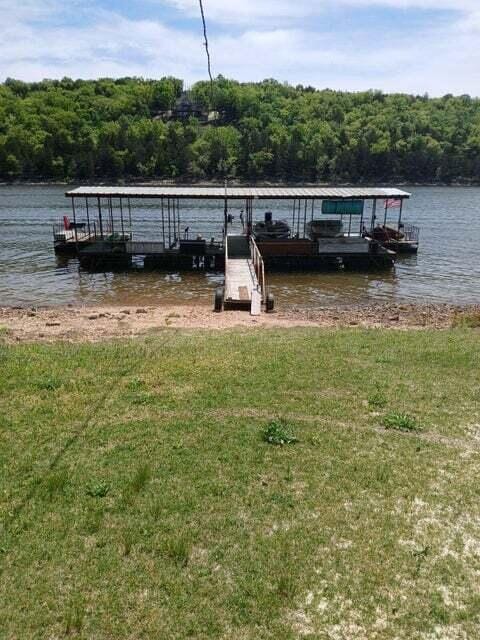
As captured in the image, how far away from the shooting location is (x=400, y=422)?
8.48 m

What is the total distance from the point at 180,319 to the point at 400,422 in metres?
10.8

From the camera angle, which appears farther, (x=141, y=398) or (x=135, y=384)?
(x=135, y=384)

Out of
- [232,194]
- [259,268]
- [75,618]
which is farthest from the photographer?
[232,194]

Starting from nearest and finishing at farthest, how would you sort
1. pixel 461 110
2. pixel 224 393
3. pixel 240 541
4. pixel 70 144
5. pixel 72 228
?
pixel 240 541
pixel 224 393
pixel 72 228
pixel 70 144
pixel 461 110

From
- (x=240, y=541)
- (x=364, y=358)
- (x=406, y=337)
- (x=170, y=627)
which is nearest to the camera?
(x=170, y=627)

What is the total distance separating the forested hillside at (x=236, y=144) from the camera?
116188 millimetres

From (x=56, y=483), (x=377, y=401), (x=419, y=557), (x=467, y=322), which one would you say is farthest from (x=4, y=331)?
(x=467, y=322)

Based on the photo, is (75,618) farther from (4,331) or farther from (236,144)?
(236,144)

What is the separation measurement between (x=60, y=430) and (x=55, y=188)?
102 metres

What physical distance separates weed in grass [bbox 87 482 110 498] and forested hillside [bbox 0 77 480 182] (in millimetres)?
96027

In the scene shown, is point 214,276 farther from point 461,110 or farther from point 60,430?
point 461,110

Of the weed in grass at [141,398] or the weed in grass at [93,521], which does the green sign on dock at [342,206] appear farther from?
the weed in grass at [93,521]

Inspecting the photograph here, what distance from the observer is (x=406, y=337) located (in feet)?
46.6

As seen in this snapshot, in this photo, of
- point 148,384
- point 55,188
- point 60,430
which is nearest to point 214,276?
point 148,384
